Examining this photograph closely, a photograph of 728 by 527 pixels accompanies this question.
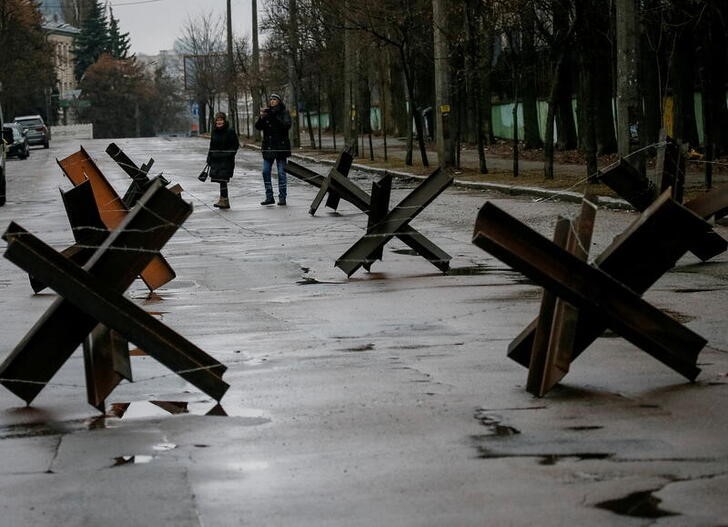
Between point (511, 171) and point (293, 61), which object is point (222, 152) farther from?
point (293, 61)

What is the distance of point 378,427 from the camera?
728cm

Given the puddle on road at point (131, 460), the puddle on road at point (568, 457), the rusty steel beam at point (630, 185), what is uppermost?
the rusty steel beam at point (630, 185)

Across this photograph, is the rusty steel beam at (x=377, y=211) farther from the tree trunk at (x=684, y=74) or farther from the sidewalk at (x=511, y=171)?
the tree trunk at (x=684, y=74)

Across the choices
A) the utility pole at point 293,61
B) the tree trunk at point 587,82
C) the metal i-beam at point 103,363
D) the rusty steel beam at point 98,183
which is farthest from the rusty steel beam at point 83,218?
the utility pole at point 293,61

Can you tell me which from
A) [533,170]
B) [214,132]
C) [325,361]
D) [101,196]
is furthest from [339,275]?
[533,170]

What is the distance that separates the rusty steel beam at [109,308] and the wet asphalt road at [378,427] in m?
0.25

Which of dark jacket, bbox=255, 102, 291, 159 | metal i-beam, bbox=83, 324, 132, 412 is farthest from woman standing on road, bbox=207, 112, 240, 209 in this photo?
metal i-beam, bbox=83, 324, 132, 412

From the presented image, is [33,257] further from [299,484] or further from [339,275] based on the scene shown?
[339,275]

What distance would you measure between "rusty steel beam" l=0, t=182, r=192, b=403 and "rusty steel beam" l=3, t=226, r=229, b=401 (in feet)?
0.38

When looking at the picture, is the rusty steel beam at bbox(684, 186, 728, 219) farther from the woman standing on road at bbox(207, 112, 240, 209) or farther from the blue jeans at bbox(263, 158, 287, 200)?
the woman standing on road at bbox(207, 112, 240, 209)

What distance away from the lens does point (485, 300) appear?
1252 cm

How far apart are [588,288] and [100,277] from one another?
2.65m

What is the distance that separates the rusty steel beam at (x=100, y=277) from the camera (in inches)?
309

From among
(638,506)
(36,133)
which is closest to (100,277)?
(638,506)
